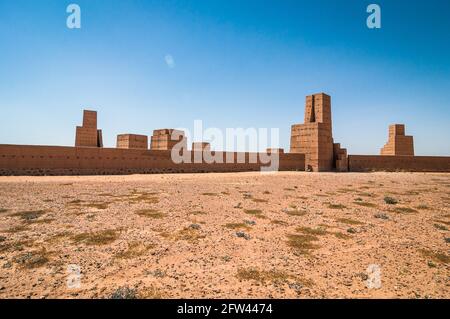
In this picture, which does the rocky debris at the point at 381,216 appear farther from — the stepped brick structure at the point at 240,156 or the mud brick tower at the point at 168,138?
the mud brick tower at the point at 168,138

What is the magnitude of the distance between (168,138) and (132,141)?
139 inches

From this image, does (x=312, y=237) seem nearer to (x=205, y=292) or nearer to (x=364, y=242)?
(x=364, y=242)

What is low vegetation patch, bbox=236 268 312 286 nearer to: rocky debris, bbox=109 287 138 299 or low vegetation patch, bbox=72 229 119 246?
rocky debris, bbox=109 287 138 299

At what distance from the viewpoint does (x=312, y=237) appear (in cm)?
506

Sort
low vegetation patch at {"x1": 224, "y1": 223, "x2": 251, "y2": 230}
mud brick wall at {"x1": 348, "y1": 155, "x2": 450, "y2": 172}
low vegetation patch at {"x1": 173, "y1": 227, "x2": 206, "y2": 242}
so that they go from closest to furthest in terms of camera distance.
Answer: low vegetation patch at {"x1": 173, "y1": 227, "x2": 206, "y2": 242} < low vegetation patch at {"x1": 224, "y1": 223, "x2": 251, "y2": 230} < mud brick wall at {"x1": 348, "y1": 155, "x2": 450, "y2": 172}

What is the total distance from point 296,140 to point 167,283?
25.7m

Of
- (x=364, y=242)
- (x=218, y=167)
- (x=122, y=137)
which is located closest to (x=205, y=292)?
(x=364, y=242)

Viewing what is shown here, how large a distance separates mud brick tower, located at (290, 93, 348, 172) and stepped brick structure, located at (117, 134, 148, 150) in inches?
618

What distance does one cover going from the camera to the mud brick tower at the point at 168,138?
25328mm

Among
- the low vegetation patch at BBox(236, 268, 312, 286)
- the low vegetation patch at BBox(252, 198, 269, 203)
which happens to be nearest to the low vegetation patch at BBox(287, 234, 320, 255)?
the low vegetation patch at BBox(236, 268, 312, 286)

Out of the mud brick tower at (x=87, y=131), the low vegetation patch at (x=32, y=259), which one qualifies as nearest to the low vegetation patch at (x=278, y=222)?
the low vegetation patch at (x=32, y=259)

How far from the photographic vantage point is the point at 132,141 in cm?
2514

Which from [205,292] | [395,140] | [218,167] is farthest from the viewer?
[395,140]

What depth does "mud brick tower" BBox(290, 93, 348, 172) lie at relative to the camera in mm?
25422
